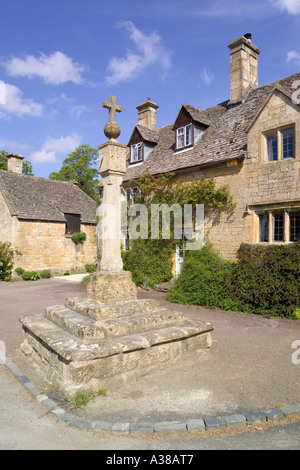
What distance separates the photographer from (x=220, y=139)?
46.0ft

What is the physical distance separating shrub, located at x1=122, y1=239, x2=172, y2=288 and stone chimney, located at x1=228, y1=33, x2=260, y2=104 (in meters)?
8.00

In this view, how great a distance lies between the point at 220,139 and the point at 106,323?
1135cm

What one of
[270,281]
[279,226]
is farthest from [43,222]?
[270,281]

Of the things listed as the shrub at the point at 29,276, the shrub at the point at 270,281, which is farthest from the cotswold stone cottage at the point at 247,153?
the shrub at the point at 29,276

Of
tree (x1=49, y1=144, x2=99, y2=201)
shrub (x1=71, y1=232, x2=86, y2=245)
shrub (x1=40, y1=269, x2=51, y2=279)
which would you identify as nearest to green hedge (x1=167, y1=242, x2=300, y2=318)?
shrub (x1=40, y1=269, x2=51, y2=279)

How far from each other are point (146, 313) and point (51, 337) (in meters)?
1.75

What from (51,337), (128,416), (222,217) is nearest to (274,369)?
(128,416)

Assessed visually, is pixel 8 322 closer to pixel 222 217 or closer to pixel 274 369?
pixel 274 369

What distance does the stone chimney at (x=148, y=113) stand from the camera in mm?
21281

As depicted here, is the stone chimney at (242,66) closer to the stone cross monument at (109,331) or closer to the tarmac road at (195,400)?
the stone cross monument at (109,331)

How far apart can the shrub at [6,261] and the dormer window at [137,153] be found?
9.31 metres

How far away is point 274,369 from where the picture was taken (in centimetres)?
534

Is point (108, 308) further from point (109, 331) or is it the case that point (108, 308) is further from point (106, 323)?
point (109, 331)

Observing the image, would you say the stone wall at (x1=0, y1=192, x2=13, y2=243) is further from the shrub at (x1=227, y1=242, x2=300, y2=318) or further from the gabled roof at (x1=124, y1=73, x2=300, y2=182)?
the shrub at (x1=227, y1=242, x2=300, y2=318)
